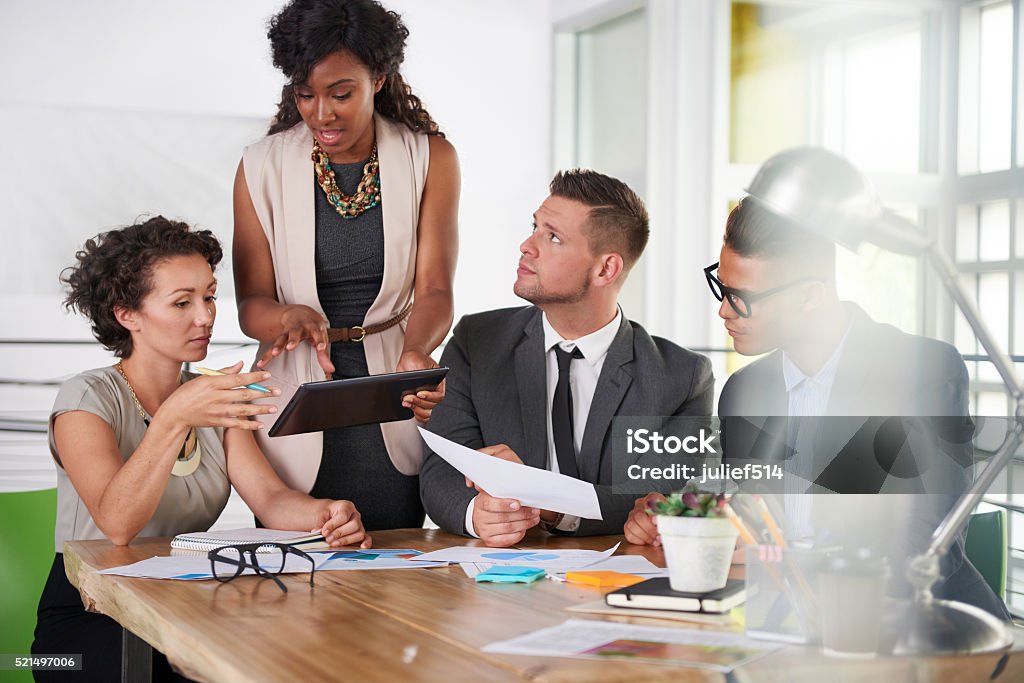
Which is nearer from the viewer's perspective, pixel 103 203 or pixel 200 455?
pixel 200 455

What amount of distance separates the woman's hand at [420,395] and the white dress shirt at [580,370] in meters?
0.18

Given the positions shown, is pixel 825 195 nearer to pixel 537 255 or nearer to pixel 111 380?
pixel 537 255

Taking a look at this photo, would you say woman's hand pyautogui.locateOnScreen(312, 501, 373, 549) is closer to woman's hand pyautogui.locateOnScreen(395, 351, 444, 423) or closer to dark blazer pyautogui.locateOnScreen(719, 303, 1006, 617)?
woman's hand pyautogui.locateOnScreen(395, 351, 444, 423)

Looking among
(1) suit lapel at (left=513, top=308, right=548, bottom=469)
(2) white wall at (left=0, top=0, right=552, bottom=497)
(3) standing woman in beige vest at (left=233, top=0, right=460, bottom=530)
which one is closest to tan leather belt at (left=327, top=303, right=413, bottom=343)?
(3) standing woman in beige vest at (left=233, top=0, right=460, bottom=530)

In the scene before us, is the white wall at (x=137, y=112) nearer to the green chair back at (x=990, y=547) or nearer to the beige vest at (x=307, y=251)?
the beige vest at (x=307, y=251)

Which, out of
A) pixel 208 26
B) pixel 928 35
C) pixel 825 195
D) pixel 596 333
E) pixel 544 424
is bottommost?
pixel 544 424

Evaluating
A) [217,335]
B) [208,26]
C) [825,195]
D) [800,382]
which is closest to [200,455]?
[800,382]

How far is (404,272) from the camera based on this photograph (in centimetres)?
195

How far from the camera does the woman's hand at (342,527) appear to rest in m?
1.50

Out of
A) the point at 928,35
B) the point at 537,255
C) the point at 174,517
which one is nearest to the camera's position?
the point at 928,35

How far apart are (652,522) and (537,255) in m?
0.60

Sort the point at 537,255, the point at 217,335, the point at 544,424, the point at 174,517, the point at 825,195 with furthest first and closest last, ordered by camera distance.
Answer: the point at 217,335
the point at 537,255
the point at 544,424
the point at 174,517
the point at 825,195

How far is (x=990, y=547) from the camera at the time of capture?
132cm

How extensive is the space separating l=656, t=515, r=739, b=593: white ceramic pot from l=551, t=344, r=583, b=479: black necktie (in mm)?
634
